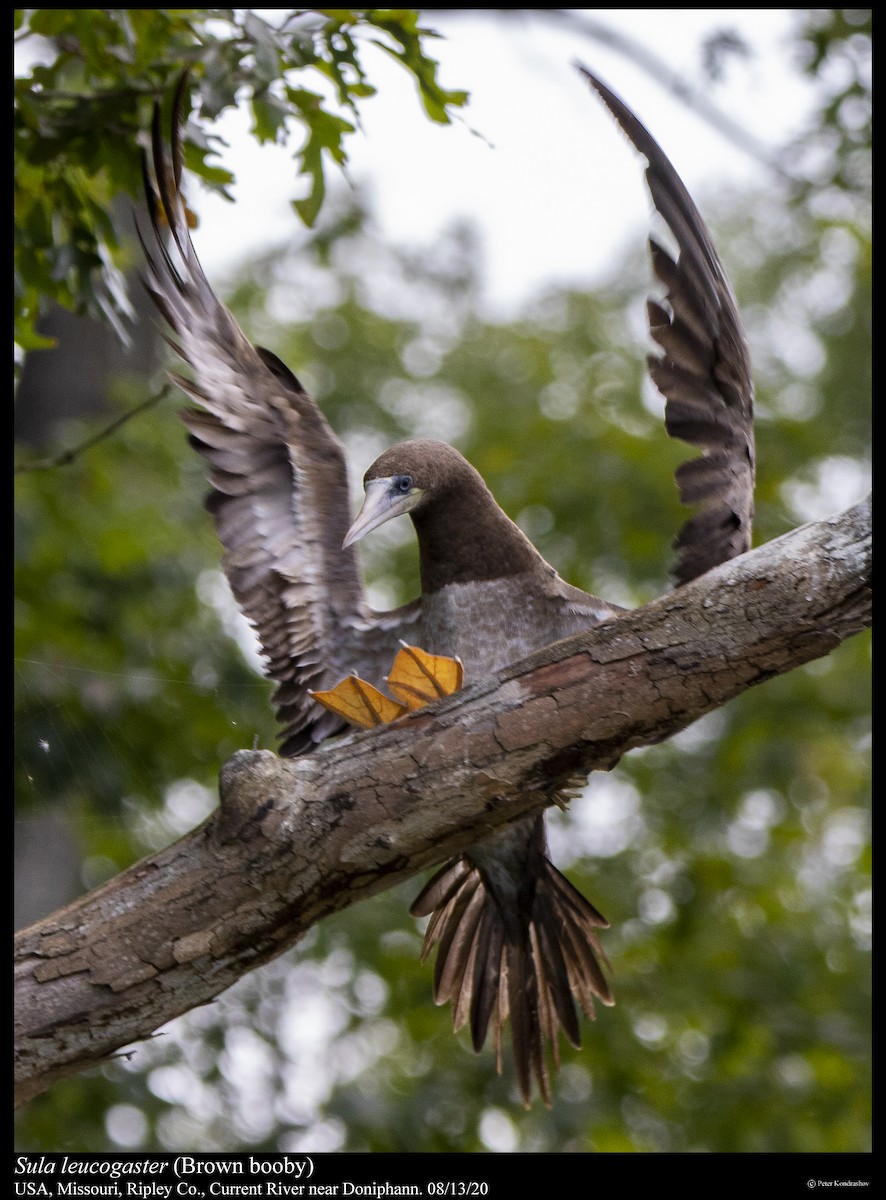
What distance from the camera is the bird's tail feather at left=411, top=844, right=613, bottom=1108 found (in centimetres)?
397

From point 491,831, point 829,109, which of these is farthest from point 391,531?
point 491,831

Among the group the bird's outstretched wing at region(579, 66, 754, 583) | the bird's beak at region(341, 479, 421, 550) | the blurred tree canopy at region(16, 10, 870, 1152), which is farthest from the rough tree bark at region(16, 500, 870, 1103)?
the blurred tree canopy at region(16, 10, 870, 1152)

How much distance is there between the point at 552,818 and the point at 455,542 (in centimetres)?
360

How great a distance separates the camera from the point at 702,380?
3.42 m

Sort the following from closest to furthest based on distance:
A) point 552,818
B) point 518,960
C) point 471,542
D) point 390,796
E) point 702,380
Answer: point 390,796 < point 702,380 < point 471,542 < point 518,960 < point 552,818

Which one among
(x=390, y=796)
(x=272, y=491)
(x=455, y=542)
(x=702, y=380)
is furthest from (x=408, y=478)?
(x=390, y=796)

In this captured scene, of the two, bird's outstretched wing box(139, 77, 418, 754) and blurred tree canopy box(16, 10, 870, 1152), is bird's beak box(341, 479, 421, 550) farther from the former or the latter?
blurred tree canopy box(16, 10, 870, 1152)

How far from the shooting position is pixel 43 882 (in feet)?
23.7

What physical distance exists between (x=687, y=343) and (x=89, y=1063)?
217 cm

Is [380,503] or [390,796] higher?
[380,503]

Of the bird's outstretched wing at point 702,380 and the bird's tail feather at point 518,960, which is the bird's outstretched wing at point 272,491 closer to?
the bird's tail feather at point 518,960

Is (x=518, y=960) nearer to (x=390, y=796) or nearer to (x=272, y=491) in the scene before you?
(x=390, y=796)

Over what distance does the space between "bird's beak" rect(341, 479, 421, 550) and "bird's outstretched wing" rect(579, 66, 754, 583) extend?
75 centimetres

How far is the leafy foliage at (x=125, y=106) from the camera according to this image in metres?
3.62
